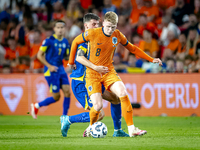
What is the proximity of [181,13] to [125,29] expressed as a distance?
7.37ft

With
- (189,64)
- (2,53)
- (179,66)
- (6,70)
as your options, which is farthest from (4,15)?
(189,64)

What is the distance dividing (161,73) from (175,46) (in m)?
1.72

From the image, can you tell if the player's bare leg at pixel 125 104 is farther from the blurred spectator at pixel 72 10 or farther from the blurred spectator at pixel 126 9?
the blurred spectator at pixel 72 10

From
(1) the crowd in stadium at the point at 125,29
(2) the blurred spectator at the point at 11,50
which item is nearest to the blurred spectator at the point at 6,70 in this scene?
(1) the crowd in stadium at the point at 125,29

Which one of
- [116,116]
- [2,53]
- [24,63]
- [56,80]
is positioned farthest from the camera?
Result: [2,53]

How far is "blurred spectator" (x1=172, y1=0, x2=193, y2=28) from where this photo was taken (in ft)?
Answer: 46.8

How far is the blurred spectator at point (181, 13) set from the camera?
14.3 meters

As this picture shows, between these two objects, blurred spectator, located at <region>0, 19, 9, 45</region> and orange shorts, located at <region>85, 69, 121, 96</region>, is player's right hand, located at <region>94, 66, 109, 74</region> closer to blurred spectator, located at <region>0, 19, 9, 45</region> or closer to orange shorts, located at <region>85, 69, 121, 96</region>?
orange shorts, located at <region>85, 69, 121, 96</region>

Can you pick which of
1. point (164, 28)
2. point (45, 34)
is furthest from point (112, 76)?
point (45, 34)

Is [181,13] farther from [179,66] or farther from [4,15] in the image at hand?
[4,15]

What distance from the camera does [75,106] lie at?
1275 cm

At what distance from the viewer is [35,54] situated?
1418cm

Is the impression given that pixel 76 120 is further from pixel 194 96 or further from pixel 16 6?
pixel 16 6

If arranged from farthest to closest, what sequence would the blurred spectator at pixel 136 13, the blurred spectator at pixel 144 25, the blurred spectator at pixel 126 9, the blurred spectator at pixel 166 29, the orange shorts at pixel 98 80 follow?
the blurred spectator at pixel 126 9 < the blurred spectator at pixel 136 13 < the blurred spectator at pixel 144 25 < the blurred spectator at pixel 166 29 < the orange shorts at pixel 98 80
